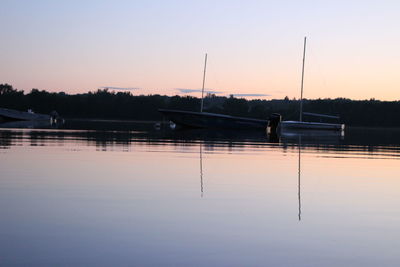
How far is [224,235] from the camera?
31.9 ft

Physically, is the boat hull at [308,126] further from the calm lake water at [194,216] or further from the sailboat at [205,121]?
the calm lake water at [194,216]

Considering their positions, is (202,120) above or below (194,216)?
above

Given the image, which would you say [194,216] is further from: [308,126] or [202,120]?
[308,126]

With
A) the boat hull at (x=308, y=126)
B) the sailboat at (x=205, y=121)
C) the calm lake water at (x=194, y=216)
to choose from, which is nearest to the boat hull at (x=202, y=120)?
the sailboat at (x=205, y=121)

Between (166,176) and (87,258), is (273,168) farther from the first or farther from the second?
(87,258)

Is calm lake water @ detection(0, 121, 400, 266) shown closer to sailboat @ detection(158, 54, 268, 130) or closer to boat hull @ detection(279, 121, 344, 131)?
sailboat @ detection(158, 54, 268, 130)

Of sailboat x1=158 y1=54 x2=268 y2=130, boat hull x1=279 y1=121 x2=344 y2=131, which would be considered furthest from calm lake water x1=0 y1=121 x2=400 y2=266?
boat hull x1=279 y1=121 x2=344 y2=131

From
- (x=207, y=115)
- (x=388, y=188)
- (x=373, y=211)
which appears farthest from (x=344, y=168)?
(x=207, y=115)

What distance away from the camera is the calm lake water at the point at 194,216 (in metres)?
8.40

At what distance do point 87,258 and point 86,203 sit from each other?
4.53m

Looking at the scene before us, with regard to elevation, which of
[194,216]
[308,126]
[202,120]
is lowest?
[194,216]

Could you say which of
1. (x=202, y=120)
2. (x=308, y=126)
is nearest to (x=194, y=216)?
(x=202, y=120)

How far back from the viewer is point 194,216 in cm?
1137

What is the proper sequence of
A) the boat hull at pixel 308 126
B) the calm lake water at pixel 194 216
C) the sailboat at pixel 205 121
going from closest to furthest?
the calm lake water at pixel 194 216 → the sailboat at pixel 205 121 → the boat hull at pixel 308 126
